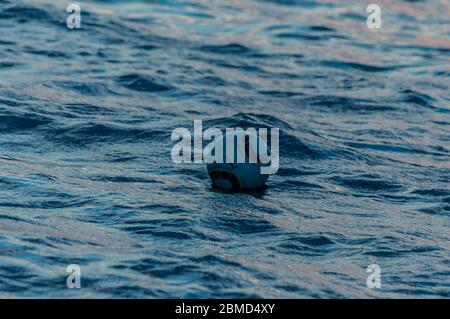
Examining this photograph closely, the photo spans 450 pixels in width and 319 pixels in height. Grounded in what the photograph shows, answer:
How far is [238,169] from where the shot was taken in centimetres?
1171

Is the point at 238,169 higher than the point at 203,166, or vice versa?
the point at 238,169

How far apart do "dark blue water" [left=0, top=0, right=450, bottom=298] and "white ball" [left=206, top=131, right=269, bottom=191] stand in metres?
0.16

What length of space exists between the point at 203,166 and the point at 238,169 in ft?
5.62

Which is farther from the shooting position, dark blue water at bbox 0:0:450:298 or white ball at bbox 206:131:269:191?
white ball at bbox 206:131:269:191

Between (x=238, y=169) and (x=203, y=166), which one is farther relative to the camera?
(x=203, y=166)

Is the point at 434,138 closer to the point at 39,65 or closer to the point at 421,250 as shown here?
the point at 421,250

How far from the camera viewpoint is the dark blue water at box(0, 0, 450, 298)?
9.74m

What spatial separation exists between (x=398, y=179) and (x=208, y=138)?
2.93 m

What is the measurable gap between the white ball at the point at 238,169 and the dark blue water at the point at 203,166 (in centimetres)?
16

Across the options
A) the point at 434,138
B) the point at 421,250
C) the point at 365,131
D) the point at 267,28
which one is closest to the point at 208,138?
the point at 365,131

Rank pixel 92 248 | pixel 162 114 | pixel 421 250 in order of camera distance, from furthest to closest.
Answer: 1. pixel 162 114
2. pixel 421 250
3. pixel 92 248

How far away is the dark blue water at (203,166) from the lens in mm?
9742
